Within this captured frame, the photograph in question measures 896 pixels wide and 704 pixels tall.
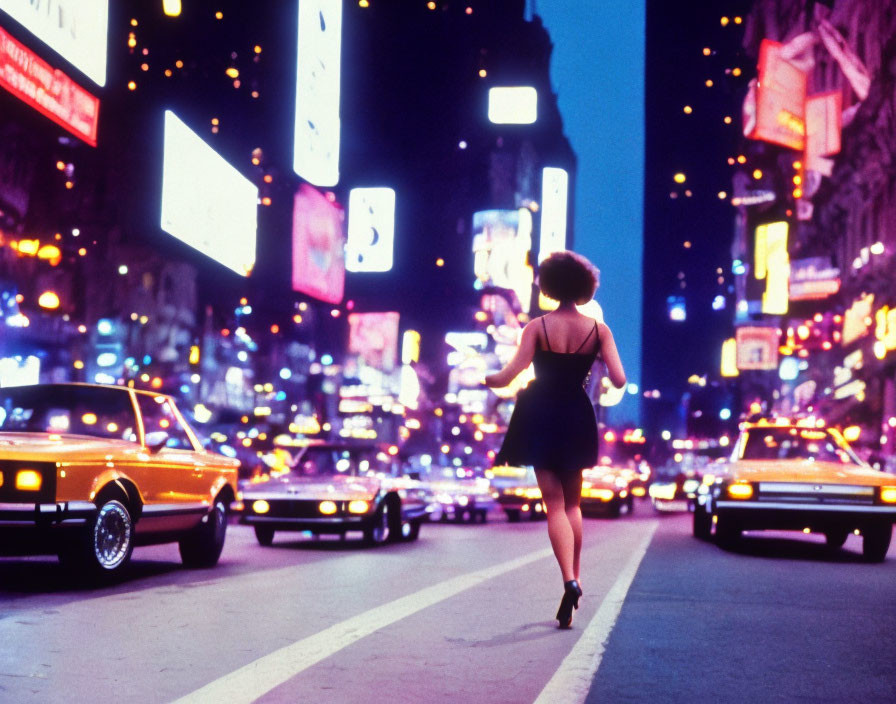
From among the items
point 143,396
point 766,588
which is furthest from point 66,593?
point 766,588

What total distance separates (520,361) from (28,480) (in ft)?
12.9

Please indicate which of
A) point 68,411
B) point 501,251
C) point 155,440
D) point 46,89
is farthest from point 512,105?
point 155,440

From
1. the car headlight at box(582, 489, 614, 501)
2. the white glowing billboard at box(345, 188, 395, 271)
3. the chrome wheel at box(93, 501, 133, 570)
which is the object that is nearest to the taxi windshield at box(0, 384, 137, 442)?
the chrome wheel at box(93, 501, 133, 570)

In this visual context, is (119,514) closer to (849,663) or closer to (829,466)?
(849,663)

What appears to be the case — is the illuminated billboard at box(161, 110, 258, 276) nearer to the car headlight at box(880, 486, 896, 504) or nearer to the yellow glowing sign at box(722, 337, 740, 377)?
the car headlight at box(880, 486, 896, 504)

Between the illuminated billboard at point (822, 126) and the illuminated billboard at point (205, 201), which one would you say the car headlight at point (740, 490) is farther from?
the illuminated billboard at point (822, 126)

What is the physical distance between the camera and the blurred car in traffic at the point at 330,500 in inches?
583

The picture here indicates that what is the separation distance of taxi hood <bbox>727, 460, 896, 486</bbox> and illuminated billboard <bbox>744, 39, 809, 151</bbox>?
42.5 m

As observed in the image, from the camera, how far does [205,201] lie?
3953cm

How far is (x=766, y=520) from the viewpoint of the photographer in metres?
13.4

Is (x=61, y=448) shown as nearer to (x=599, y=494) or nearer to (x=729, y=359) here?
(x=599, y=494)

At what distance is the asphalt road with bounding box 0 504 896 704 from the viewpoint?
15.4 feet

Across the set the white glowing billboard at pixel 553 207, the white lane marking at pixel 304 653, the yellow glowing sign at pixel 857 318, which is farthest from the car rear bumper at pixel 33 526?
the white glowing billboard at pixel 553 207

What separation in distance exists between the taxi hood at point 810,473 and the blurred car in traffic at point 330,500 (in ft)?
14.1
